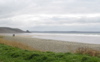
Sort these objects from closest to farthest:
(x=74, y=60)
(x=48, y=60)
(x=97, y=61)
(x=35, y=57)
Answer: (x=97, y=61), (x=74, y=60), (x=48, y=60), (x=35, y=57)

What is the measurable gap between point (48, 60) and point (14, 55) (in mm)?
3212

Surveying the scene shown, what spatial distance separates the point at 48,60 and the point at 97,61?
282 centimetres

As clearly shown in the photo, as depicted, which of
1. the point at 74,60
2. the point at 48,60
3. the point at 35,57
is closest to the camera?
the point at 74,60

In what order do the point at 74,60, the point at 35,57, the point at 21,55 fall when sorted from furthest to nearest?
1. the point at 21,55
2. the point at 35,57
3. the point at 74,60

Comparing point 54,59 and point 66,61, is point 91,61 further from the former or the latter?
point 54,59

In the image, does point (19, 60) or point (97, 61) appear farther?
point (19, 60)

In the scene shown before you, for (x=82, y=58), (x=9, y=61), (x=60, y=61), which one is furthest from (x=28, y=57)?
(x=82, y=58)

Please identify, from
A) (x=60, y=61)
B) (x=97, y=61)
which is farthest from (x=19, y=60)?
(x=97, y=61)

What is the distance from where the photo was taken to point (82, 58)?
1061 cm

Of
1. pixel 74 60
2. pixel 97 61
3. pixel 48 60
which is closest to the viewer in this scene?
pixel 97 61

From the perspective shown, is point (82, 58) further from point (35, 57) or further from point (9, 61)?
point (9, 61)

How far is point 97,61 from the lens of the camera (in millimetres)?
9789

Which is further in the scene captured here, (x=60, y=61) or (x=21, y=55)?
(x=21, y=55)

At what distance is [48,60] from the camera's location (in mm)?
11234
